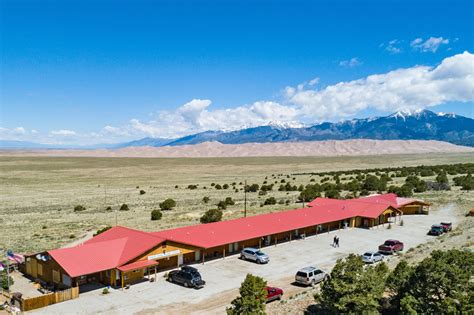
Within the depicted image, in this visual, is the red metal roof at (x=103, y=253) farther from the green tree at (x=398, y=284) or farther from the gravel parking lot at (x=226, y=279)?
the green tree at (x=398, y=284)

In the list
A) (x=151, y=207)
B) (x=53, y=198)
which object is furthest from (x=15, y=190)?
(x=151, y=207)

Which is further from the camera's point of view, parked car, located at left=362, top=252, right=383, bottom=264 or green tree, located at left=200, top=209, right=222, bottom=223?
green tree, located at left=200, top=209, right=222, bottom=223

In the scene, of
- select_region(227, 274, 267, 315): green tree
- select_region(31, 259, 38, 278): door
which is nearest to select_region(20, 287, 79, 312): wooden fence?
select_region(31, 259, 38, 278): door

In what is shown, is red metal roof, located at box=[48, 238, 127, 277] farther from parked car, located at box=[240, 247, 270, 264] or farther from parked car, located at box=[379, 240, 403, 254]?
parked car, located at box=[379, 240, 403, 254]

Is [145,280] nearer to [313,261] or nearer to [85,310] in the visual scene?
[85,310]

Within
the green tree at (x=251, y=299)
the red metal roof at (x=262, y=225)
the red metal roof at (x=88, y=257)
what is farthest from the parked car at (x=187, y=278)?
the green tree at (x=251, y=299)

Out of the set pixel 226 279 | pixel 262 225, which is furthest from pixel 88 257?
pixel 262 225
